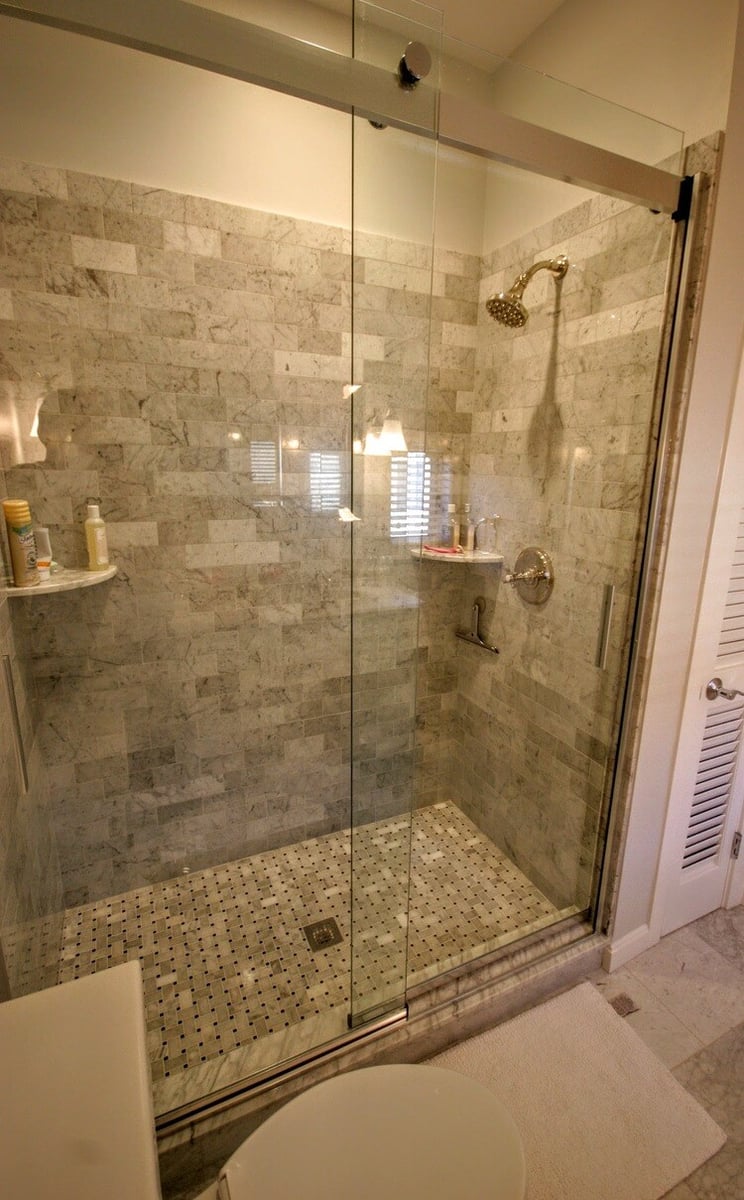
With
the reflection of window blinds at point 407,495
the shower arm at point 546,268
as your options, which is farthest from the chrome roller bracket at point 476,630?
the shower arm at point 546,268

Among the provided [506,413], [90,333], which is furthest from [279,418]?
[506,413]

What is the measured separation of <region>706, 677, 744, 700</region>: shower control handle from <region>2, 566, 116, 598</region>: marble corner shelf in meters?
1.86

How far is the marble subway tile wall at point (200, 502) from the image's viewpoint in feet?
4.94

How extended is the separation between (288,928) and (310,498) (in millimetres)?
1521

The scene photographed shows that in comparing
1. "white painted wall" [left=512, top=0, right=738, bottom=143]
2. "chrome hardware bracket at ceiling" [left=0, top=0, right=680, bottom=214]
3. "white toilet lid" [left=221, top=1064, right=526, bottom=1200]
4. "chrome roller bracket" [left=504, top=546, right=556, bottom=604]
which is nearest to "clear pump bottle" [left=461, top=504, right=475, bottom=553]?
"chrome roller bracket" [left=504, top=546, right=556, bottom=604]

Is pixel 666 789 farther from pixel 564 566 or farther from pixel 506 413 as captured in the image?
pixel 506 413

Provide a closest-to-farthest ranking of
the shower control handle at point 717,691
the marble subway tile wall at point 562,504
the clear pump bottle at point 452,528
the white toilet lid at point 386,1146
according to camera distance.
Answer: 1. the white toilet lid at point 386,1146
2. the marble subway tile wall at point 562,504
3. the shower control handle at point 717,691
4. the clear pump bottle at point 452,528

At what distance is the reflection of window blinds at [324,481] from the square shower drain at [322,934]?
Result: 4.83ft

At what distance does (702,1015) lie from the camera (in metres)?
1.56

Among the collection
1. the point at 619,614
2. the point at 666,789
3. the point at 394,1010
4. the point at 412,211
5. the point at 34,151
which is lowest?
the point at 394,1010

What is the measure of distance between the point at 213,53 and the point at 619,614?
1564 millimetres

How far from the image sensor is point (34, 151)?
55.9 inches

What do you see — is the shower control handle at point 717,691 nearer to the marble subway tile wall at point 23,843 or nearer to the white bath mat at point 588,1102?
the white bath mat at point 588,1102

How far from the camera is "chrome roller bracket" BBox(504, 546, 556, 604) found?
1870mm
